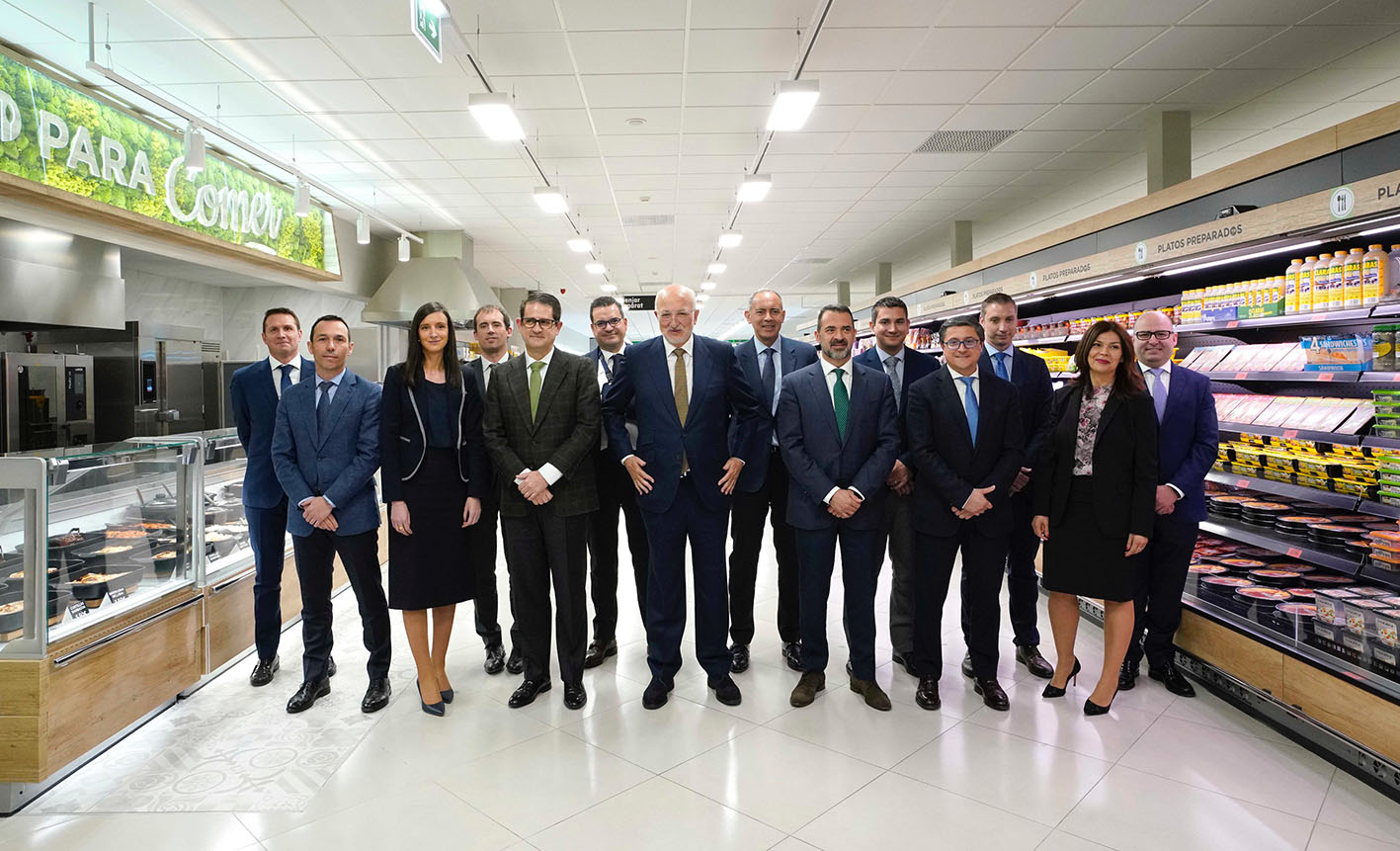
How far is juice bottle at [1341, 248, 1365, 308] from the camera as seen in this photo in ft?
9.92

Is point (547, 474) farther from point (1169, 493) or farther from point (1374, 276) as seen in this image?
point (1374, 276)

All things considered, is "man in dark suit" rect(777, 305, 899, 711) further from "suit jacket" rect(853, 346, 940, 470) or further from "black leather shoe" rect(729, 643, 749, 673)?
"black leather shoe" rect(729, 643, 749, 673)

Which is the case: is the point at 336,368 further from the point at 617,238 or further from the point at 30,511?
the point at 617,238

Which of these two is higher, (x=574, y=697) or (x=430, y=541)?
(x=430, y=541)

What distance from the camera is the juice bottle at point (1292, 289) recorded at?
3.37 m

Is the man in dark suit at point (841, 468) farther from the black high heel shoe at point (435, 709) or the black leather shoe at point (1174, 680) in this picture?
the black high heel shoe at point (435, 709)

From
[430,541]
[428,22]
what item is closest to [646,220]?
[428,22]

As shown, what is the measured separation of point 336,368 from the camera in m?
3.25

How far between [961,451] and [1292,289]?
1862mm

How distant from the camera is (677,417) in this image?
309cm

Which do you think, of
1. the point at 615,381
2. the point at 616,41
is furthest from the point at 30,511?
the point at 616,41

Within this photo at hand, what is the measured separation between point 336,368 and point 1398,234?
4.63 m

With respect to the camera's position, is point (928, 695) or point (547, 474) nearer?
point (547, 474)

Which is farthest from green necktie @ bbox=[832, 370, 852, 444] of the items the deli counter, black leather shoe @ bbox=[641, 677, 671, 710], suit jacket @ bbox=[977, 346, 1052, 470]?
the deli counter
